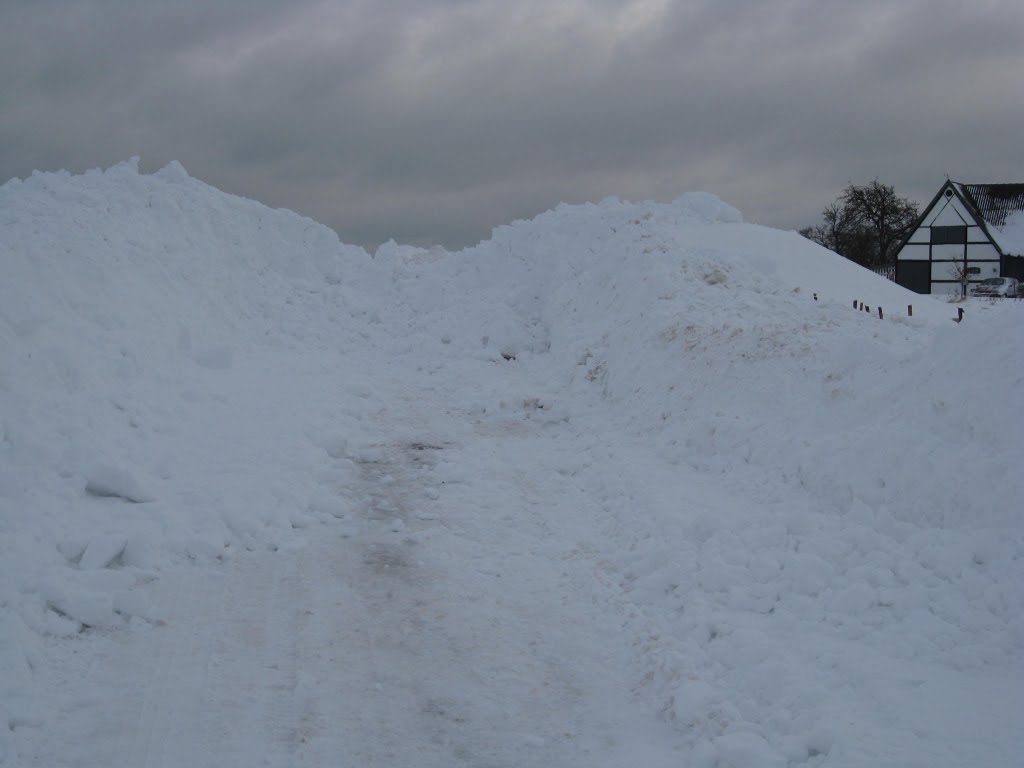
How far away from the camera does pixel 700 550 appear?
26.5 ft

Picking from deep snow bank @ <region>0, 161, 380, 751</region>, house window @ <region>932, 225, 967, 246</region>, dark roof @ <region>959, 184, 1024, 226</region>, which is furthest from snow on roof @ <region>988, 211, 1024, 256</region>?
deep snow bank @ <region>0, 161, 380, 751</region>

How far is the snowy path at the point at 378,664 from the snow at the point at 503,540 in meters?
0.03

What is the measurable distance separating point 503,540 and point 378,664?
2907 mm

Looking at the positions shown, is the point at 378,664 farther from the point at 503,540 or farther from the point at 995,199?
the point at 995,199

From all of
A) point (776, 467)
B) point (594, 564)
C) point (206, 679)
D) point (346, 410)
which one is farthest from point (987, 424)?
point (346, 410)

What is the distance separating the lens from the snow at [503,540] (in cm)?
554

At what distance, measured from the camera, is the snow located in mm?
5535

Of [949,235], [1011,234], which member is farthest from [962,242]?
[1011,234]

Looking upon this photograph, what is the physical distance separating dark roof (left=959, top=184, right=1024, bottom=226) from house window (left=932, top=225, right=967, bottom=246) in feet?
4.72

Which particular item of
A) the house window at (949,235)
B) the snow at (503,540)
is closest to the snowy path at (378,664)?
the snow at (503,540)

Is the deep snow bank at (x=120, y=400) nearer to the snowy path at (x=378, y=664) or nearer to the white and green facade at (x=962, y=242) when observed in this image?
the snowy path at (x=378, y=664)

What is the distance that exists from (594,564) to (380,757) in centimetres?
363

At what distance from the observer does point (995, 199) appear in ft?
136

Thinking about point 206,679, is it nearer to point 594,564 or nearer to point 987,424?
point 594,564
